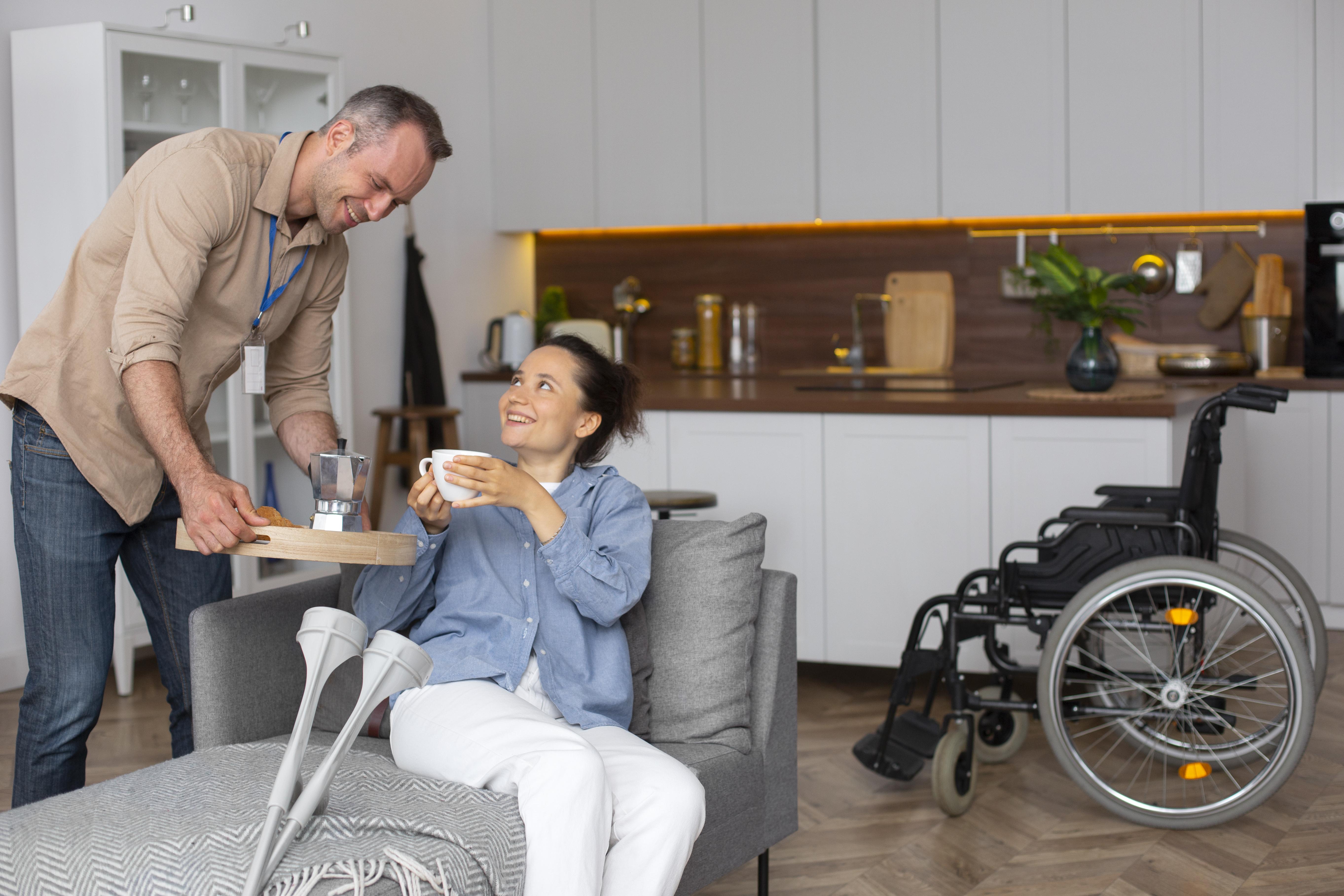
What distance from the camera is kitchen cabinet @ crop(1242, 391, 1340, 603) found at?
4473 mm

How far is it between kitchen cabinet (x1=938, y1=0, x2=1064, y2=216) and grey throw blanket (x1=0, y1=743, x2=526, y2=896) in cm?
368

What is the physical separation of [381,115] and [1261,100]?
11.9ft

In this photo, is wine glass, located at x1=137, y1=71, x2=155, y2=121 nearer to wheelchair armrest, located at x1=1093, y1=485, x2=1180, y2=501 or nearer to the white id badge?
the white id badge

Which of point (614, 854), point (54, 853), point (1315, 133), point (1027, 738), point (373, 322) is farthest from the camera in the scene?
point (373, 322)

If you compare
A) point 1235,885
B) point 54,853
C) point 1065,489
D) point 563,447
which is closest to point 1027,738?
point 1065,489

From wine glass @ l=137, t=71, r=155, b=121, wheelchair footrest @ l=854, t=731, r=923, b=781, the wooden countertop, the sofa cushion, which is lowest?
wheelchair footrest @ l=854, t=731, r=923, b=781

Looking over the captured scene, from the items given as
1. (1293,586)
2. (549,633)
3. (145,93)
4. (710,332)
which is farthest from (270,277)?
(710,332)

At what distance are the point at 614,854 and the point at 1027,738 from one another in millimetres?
1863

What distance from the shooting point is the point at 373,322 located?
4.91 meters

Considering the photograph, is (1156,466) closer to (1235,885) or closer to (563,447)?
(1235,885)

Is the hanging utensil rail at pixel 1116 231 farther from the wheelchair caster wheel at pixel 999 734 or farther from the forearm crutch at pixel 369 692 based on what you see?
the forearm crutch at pixel 369 692

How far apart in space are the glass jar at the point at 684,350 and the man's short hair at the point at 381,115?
3660mm

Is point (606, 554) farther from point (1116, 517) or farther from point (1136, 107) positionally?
point (1136, 107)

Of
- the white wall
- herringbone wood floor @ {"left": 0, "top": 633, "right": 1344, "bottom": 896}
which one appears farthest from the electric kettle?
herringbone wood floor @ {"left": 0, "top": 633, "right": 1344, "bottom": 896}
